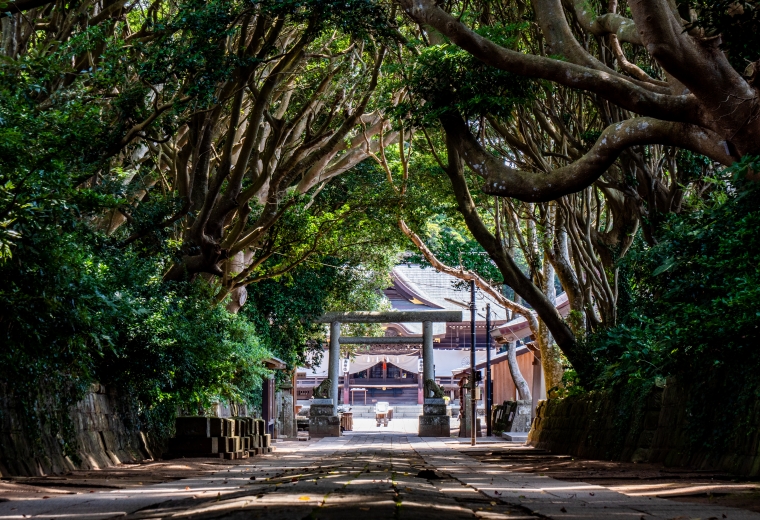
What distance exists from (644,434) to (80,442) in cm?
731

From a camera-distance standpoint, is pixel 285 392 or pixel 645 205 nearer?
pixel 645 205

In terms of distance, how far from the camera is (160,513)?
4730mm

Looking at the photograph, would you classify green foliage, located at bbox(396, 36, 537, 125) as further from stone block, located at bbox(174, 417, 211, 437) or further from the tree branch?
stone block, located at bbox(174, 417, 211, 437)

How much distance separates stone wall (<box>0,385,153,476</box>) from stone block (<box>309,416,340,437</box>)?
64.0 feet

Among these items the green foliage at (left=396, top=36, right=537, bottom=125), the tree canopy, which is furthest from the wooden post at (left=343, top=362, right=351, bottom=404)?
the green foliage at (left=396, top=36, right=537, bottom=125)

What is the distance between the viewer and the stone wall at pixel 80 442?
8.64 metres

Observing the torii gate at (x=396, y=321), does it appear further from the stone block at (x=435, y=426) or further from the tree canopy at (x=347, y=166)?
the tree canopy at (x=347, y=166)

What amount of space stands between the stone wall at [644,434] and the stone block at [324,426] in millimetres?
16083

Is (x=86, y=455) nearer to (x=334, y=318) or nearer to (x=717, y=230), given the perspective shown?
(x=717, y=230)

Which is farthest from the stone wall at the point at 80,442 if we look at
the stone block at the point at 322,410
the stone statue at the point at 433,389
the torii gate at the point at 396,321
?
the stone block at the point at 322,410

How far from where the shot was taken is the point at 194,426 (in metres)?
13.7

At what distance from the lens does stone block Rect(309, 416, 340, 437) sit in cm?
3275

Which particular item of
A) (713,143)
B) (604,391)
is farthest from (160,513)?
(604,391)

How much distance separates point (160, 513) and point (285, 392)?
26718 millimetres
